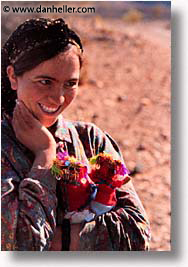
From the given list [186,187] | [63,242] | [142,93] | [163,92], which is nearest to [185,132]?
[186,187]

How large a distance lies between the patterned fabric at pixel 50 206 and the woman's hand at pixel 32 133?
0.07 ft

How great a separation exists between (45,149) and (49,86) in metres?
0.23

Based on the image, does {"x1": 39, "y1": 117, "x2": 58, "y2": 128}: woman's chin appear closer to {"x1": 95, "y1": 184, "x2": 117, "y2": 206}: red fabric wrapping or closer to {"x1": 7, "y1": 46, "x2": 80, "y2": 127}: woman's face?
{"x1": 7, "y1": 46, "x2": 80, "y2": 127}: woman's face

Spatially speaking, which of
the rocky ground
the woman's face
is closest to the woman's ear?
the woman's face

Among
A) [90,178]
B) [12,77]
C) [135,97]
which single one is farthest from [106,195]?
[135,97]

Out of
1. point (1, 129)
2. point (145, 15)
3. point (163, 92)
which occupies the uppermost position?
point (145, 15)

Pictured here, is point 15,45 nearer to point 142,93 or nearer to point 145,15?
point 145,15

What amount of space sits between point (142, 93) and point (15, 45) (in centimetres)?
191

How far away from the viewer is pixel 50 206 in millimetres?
1908

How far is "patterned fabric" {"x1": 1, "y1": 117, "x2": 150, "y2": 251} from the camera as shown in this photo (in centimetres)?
189

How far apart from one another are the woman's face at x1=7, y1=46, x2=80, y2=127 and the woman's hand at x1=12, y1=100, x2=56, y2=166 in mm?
29

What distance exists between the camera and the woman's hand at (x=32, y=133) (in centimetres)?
200

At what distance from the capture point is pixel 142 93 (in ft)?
12.5

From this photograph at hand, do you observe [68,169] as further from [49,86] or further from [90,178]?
[49,86]
